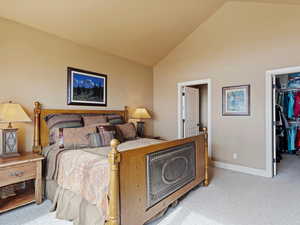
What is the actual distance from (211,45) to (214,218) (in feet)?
11.5

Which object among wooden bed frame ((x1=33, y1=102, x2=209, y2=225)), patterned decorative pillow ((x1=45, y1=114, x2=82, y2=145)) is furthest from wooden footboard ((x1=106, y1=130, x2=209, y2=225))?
patterned decorative pillow ((x1=45, y1=114, x2=82, y2=145))

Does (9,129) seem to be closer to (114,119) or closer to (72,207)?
(72,207)

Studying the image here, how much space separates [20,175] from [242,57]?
4.23 m

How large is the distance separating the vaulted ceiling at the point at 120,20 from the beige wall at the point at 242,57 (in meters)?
0.28

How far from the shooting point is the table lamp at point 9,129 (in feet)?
7.26

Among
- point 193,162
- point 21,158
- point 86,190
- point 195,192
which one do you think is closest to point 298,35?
point 193,162

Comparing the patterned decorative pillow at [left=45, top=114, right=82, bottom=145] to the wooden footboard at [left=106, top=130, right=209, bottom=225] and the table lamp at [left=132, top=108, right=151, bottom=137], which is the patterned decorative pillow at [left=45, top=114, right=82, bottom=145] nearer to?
the table lamp at [left=132, top=108, right=151, bottom=137]

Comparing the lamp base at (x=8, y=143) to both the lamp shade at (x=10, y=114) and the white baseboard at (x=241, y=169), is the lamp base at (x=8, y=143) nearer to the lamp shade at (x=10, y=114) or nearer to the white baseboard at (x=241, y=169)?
the lamp shade at (x=10, y=114)

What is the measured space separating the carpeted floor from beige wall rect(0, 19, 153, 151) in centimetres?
115

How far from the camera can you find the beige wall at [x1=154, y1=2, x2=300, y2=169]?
3.19 m

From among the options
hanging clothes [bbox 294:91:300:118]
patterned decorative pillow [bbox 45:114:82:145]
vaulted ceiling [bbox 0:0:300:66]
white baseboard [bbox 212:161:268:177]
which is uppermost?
vaulted ceiling [bbox 0:0:300:66]

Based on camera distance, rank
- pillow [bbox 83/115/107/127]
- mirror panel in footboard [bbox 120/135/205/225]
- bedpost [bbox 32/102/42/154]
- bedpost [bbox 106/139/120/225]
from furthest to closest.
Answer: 1. pillow [bbox 83/115/107/127]
2. bedpost [bbox 32/102/42/154]
3. mirror panel in footboard [bbox 120/135/205/225]
4. bedpost [bbox 106/139/120/225]

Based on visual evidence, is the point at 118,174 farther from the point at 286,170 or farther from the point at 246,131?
the point at 286,170

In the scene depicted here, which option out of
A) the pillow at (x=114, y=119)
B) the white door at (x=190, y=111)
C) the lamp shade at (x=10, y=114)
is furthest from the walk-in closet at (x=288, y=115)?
the lamp shade at (x=10, y=114)
